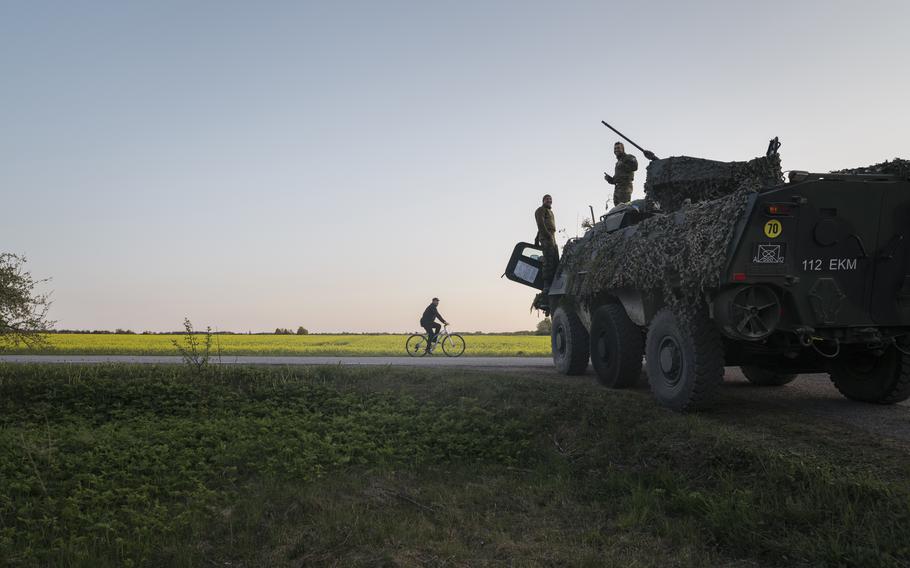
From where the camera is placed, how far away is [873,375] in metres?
8.56

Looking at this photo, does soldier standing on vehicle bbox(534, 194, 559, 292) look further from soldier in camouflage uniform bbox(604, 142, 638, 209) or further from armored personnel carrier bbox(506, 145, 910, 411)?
armored personnel carrier bbox(506, 145, 910, 411)

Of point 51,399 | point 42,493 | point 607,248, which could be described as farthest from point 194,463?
point 607,248

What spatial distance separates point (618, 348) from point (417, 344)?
11.5 meters

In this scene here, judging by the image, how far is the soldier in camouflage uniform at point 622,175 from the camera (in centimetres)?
1293

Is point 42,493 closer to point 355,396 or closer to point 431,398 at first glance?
point 355,396

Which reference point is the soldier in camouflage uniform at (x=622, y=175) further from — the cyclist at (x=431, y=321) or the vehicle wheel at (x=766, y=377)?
the cyclist at (x=431, y=321)

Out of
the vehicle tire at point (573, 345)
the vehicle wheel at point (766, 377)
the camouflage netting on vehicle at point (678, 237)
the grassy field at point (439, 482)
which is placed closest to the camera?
the grassy field at point (439, 482)

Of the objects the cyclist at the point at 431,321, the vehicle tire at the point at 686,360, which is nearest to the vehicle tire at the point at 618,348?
the vehicle tire at the point at 686,360

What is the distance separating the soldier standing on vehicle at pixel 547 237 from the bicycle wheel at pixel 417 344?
8178 mm

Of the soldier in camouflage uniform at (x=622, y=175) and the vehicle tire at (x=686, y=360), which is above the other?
the soldier in camouflage uniform at (x=622, y=175)

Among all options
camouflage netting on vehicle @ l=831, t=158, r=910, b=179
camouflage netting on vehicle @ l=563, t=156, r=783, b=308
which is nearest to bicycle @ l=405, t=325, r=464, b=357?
camouflage netting on vehicle @ l=563, t=156, r=783, b=308

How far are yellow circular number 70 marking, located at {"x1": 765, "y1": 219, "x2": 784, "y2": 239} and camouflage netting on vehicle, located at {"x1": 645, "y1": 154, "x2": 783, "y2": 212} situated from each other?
2.15 meters

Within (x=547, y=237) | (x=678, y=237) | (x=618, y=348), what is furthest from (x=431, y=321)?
(x=678, y=237)

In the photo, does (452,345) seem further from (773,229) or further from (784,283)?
(773,229)
